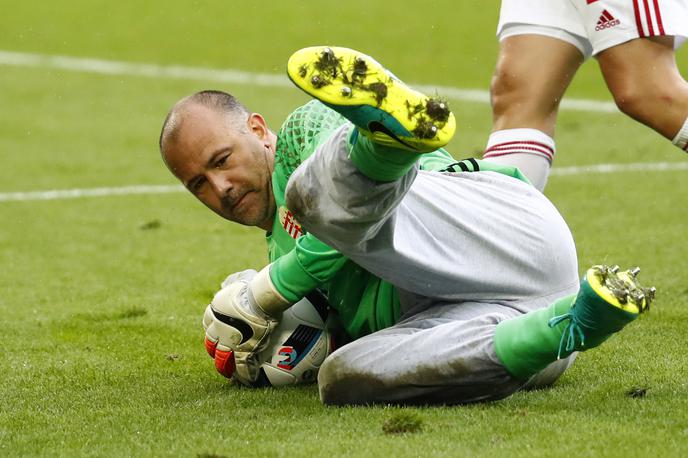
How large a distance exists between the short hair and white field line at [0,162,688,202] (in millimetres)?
3505

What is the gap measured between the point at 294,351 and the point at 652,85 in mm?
1453

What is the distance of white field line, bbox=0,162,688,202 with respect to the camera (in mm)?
6859

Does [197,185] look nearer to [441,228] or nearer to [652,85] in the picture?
[441,228]

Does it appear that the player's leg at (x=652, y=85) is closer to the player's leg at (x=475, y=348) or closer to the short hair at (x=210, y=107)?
the player's leg at (x=475, y=348)

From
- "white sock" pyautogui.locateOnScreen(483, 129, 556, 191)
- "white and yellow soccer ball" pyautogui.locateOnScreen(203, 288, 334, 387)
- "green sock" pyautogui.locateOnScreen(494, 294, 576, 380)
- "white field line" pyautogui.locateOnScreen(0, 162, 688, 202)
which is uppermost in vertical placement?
"green sock" pyautogui.locateOnScreen(494, 294, 576, 380)

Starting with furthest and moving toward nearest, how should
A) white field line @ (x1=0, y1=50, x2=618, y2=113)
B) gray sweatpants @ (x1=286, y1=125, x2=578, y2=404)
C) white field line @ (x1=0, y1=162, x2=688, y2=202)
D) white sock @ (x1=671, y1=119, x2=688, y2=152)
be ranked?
white field line @ (x1=0, y1=50, x2=618, y2=113)
white field line @ (x1=0, y1=162, x2=688, y2=202)
white sock @ (x1=671, y1=119, x2=688, y2=152)
gray sweatpants @ (x1=286, y1=125, x2=578, y2=404)

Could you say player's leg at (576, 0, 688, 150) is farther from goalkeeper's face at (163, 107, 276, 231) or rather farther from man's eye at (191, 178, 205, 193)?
man's eye at (191, 178, 205, 193)

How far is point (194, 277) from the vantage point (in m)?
5.02

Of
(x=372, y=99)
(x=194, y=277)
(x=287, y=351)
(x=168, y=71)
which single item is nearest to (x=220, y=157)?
(x=287, y=351)

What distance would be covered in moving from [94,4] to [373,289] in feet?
38.8

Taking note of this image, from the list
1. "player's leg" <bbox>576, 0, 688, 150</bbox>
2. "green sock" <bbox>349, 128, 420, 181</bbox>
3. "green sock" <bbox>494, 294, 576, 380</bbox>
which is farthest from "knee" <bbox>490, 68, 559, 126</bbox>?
"green sock" <bbox>349, 128, 420, 181</bbox>

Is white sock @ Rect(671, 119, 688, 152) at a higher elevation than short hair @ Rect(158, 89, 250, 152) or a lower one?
lower

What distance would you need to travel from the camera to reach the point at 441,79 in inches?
428

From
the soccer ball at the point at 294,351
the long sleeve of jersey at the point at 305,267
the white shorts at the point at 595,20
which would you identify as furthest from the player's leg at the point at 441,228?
the white shorts at the point at 595,20
